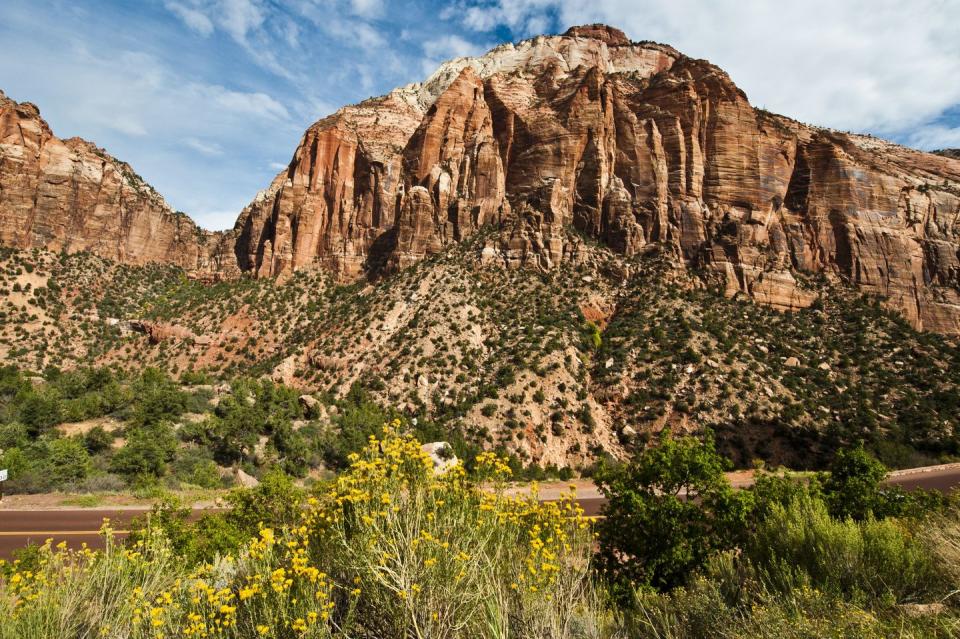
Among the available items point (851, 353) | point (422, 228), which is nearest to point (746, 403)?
point (851, 353)

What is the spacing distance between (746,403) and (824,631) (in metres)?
37.9

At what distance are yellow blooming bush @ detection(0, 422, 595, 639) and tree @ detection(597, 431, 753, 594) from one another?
5.61 metres

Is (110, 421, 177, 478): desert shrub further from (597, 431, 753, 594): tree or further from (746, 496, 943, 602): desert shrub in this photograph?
(746, 496, 943, 602): desert shrub

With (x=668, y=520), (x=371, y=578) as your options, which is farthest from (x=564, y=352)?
(x=371, y=578)

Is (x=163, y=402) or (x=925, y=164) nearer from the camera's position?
(x=163, y=402)

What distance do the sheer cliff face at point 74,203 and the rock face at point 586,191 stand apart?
0.28m

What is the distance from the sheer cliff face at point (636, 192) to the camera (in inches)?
2141

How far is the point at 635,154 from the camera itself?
5953cm

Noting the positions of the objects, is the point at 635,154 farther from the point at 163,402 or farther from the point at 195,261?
the point at 195,261

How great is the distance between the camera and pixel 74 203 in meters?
74.9

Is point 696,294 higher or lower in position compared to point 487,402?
higher

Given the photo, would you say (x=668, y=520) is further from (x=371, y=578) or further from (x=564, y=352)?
(x=564, y=352)

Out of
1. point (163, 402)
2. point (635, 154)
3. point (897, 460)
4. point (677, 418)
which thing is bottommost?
point (897, 460)

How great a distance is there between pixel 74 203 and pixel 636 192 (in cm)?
9163
